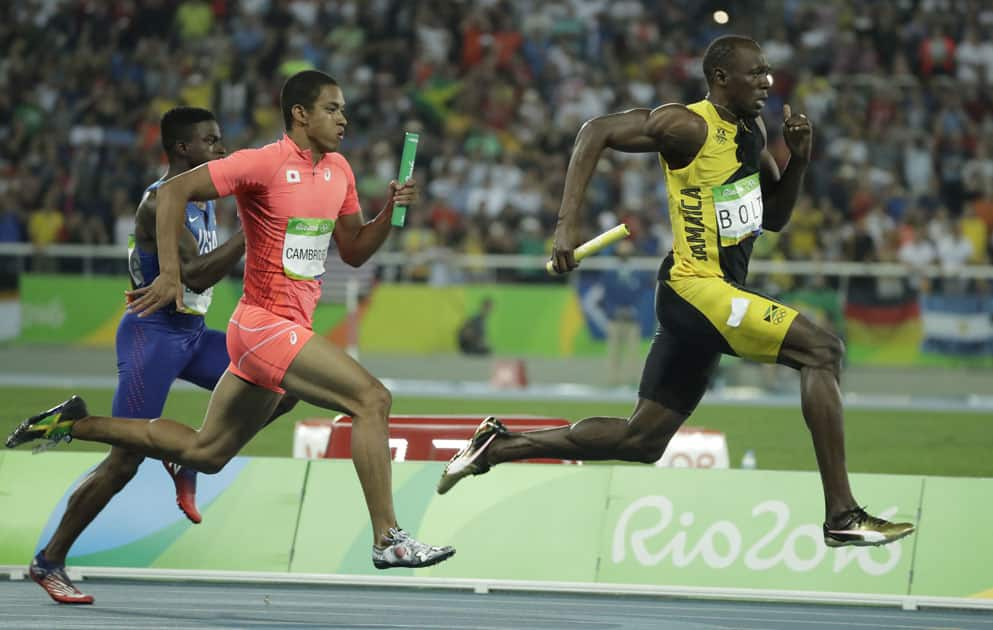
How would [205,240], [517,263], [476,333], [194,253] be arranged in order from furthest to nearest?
1. [517,263]
2. [476,333]
3. [205,240]
4. [194,253]

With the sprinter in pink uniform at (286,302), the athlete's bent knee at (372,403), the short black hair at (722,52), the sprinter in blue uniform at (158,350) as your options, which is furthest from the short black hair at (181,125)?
Answer: the short black hair at (722,52)

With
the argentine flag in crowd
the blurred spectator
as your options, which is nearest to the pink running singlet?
the blurred spectator

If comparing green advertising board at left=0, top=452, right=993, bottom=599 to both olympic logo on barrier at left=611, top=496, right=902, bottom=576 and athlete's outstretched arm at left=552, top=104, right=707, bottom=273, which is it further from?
athlete's outstretched arm at left=552, top=104, right=707, bottom=273

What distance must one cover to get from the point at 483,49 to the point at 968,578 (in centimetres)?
1847

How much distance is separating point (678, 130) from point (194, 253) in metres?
2.61

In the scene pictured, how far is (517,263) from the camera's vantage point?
68.7 feet

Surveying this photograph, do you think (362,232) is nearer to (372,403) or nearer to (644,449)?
(372,403)

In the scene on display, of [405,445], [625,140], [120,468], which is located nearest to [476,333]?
[405,445]

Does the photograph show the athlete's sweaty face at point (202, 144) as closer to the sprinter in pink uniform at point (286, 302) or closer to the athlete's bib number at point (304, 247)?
the sprinter in pink uniform at point (286, 302)

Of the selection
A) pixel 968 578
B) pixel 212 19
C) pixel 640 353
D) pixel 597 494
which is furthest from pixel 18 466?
pixel 212 19

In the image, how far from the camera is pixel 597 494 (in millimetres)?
8719

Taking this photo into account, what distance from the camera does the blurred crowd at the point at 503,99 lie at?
22.2m

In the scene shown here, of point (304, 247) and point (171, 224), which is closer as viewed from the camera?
point (171, 224)

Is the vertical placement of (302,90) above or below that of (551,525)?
above
